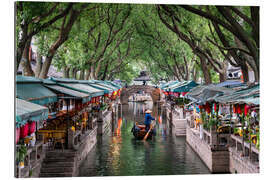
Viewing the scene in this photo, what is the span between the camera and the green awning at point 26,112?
609 cm

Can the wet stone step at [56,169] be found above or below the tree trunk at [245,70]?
below

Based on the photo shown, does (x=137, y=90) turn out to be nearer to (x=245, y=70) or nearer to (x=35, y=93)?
(x=245, y=70)

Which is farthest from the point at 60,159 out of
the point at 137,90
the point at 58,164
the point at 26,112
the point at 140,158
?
the point at 137,90

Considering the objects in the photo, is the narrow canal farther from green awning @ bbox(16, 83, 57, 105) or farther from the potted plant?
the potted plant

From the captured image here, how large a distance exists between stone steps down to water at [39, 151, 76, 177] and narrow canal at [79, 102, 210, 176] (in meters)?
1.07

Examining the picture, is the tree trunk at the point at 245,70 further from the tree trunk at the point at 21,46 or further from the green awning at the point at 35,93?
the tree trunk at the point at 21,46

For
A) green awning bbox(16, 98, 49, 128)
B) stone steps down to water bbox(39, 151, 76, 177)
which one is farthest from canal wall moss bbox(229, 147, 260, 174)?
green awning bbox(16, 98, 49, 128)

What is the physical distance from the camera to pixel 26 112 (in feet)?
20.7

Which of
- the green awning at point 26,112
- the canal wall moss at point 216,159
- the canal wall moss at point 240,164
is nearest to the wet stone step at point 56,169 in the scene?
the green awning at point 26,112

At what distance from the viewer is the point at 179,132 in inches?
774

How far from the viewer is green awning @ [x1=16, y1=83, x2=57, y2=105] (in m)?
7.97

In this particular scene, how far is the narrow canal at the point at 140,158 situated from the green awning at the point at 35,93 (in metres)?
3.25
